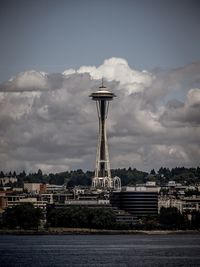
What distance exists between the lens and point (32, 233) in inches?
7672

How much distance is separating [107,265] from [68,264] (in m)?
3.31

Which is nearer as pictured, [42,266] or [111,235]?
[42,266]

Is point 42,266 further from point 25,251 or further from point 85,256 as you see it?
point 25,251

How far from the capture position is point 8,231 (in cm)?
19838

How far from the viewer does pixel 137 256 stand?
397 ft

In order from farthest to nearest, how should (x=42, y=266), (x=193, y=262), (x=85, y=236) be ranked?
(x=85, y=236)
(x=193, y=262)
(x=42, y=266)

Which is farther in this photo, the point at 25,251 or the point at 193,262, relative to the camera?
the point at 25,251

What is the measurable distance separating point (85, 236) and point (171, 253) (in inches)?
2687

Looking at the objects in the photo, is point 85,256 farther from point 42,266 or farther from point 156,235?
point 156,235

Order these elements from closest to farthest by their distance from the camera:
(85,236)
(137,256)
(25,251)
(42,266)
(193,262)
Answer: (42,266) → (193,262) → (137,256) → (25,251) → (85,236)

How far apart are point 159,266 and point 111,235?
301 feet

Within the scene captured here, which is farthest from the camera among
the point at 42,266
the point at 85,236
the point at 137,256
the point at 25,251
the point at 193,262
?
the point at 85,236

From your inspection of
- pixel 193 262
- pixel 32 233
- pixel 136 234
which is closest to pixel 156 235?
pixel 136 234

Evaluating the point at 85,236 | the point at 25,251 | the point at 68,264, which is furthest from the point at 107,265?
the point at 85,236
